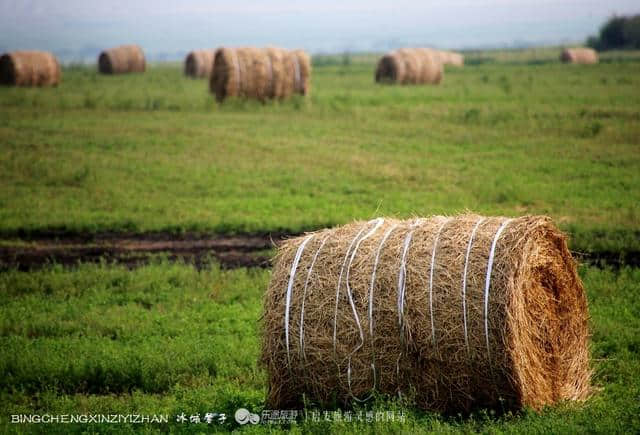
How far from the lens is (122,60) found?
49.6m

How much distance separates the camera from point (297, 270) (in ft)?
22.3

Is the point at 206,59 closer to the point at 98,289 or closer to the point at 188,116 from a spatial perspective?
the point at 188,116

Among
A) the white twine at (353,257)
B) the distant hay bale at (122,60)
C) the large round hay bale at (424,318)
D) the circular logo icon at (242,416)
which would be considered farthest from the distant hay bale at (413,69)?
the circular logo icon at (242,416)

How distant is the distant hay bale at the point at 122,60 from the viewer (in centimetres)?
4906

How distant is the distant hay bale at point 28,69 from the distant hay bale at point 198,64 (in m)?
11.7

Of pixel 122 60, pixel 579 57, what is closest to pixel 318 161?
pixel 122 60

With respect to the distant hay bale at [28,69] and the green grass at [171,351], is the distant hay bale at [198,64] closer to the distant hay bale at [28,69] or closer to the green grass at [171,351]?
the distant hay bale at [28,69]

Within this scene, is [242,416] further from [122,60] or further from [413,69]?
[122,60]

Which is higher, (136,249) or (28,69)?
(28,69)

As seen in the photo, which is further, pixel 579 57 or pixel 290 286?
pixel 579 57

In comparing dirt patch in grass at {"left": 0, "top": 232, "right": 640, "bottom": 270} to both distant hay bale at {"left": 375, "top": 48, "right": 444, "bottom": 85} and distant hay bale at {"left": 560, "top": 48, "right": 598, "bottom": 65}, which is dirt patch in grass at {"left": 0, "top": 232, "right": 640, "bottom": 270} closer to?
distant hay bale at {"left": 375, "top": 48, "right": 444, "bottom": 85}

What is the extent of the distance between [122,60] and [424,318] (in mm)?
46394

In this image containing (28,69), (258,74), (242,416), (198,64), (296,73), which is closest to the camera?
(242,416)

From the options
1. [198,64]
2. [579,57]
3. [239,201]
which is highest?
[579,57]
